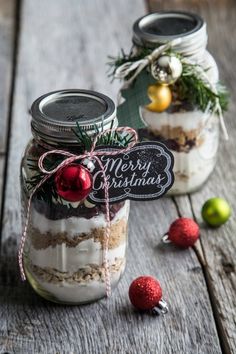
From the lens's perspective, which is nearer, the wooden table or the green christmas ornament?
the wooden table

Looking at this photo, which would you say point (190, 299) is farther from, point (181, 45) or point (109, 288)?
point (181, 45)

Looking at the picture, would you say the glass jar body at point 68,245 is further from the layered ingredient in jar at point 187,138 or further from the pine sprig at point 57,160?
the layered ingredient in jar at point 187,138

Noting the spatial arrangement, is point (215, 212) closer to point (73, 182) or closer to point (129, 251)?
point (129, 251)

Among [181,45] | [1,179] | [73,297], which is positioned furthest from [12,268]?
[181,45]

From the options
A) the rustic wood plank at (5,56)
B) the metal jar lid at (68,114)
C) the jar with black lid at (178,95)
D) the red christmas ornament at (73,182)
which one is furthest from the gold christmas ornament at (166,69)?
the rustic wood plank at (5,56)

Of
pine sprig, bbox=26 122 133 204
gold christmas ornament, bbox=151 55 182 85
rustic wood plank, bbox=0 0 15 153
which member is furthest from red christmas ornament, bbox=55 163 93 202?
rustic wood plank, bbox=0 0 15 153

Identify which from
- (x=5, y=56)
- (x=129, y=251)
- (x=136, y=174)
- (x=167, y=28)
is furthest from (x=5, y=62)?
(x=136, y=174)

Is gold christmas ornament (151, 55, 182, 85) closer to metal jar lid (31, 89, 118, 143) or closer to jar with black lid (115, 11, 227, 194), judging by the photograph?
jar with black lid (115, 11, 227, 194)
